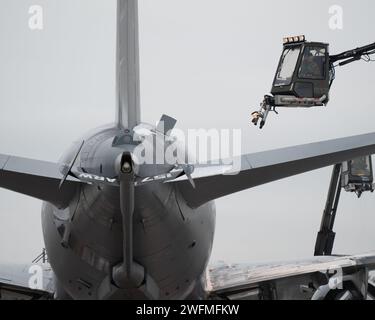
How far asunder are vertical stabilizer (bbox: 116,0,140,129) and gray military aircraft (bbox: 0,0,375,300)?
2cm

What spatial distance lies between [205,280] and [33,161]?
8882 mm

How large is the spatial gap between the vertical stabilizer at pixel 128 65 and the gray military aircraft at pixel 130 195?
0.8 inches

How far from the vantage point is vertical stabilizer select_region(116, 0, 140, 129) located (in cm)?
1586

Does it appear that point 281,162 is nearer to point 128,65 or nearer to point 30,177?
point 128,65

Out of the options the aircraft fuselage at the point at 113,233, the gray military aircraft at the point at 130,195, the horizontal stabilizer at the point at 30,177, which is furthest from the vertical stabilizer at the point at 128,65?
the horizontal stabilizer at the point at 30,177

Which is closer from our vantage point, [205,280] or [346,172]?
[205,280]

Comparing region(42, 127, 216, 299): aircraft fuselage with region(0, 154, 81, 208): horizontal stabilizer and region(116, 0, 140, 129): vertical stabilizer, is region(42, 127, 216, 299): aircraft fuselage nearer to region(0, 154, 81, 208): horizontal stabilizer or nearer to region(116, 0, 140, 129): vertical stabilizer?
region(116, 0, 140, 129): vertical stabilizer

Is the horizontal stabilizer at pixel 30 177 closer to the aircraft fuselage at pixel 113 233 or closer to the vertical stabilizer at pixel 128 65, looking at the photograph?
the aircraft fuselage at pixel 113 233

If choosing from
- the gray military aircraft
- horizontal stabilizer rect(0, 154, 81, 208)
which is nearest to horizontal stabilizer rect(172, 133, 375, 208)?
the gray military aircraft

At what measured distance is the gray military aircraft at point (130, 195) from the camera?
15078 mm

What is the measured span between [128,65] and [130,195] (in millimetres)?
2964

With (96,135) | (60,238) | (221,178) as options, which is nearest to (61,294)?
(60,238)
